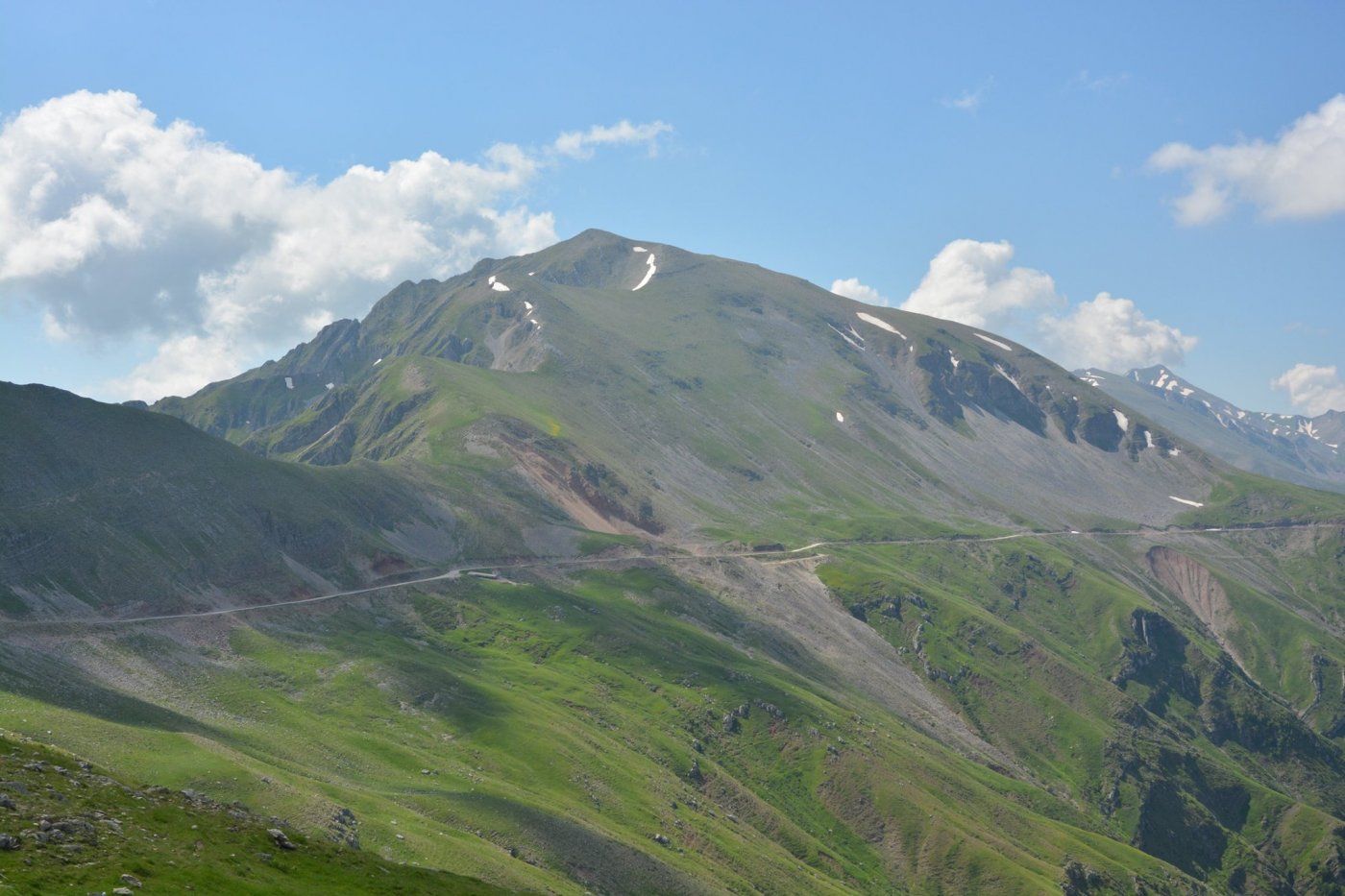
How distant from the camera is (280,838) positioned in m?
69.4

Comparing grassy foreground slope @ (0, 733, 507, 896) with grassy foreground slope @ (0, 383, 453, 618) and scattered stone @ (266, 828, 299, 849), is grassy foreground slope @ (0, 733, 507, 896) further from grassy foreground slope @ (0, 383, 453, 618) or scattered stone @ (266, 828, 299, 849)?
grassy foreground slope @ (0, 383, 453, 618)

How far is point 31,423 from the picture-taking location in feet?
614

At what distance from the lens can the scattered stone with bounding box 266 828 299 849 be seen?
68875mm

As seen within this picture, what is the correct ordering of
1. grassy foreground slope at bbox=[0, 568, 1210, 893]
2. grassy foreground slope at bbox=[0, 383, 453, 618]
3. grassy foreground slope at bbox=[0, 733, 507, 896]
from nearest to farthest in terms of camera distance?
grassy foreground slope at bbox=[0, 733, 507, 896], grassy foreground slope at bbox=[0, 568, 1210, 893], grassy foreground slope at bbox=[0, 383, 453, 618]

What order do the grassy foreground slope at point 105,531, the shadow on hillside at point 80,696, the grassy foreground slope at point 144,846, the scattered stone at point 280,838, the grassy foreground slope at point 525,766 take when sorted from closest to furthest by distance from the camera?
1. the grassy foreground slope at point 144,846
2. the scattered stone at point 280,838
3. the grassy foreground slope at point 525,766
4. the shadow on hillside at point 80,696
5. the grassy foreground slope at point 105,531

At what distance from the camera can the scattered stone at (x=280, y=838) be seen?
6888 cm

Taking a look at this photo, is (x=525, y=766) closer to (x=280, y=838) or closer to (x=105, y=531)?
(x=280, y=838)

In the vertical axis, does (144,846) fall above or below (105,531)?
below

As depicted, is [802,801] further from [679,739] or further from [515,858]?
[515,858]

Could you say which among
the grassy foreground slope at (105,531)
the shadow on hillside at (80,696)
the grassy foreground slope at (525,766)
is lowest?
the grassy foreground slope at (525,766)

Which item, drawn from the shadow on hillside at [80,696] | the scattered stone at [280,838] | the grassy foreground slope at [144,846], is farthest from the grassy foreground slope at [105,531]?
the scattered stone at [280,838]

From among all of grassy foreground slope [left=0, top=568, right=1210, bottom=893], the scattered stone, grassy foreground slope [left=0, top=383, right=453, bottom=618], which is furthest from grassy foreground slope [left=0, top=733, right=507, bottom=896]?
grassy foreground slope [left=0, top=383, right=453, bottom=618]

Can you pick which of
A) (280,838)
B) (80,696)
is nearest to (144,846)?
(280,838)

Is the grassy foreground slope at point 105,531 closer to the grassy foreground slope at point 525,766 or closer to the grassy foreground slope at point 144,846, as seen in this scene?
the grassy foreground slope at point 525,766
